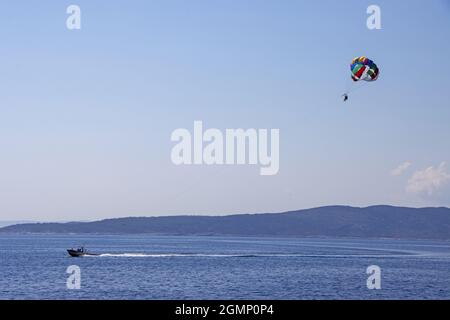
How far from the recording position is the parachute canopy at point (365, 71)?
6397 cm

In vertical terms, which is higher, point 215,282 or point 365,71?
point 365,71

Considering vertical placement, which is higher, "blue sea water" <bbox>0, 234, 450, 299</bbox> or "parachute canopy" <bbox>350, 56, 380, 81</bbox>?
"parachute canopy" <bbox>350, 56, 380, 81</bbox>

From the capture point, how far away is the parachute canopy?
63969 millimetres

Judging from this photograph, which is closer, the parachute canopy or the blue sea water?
the parachute canopy

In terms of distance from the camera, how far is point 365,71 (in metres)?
64.2

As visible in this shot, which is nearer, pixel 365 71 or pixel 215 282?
pixel 365 71

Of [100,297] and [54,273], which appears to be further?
[54,273]
